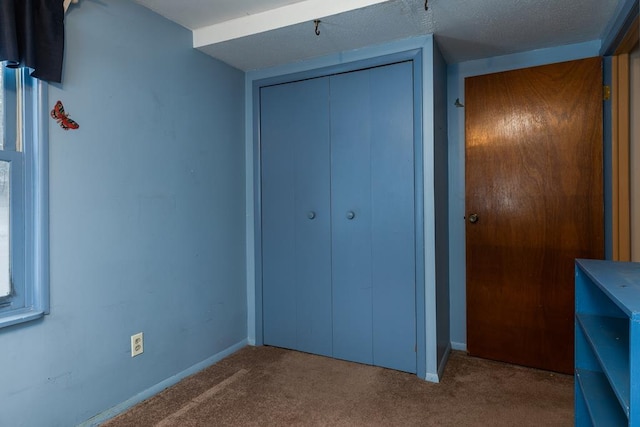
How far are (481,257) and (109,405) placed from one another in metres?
2.29

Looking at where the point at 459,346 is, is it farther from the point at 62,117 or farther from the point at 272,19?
the point at 62,117

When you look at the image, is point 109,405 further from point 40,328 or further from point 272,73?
point 272,73

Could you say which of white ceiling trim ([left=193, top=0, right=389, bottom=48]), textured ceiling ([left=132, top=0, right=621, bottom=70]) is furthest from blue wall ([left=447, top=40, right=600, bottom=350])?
white ceiling trim ([left=193, top=0, right=389, bottom=48])

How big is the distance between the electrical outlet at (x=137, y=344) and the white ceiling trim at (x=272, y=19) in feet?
5.63

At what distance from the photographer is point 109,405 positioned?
1.84 m

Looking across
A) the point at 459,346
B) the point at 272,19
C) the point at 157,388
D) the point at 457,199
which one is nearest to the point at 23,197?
the point at 157,388

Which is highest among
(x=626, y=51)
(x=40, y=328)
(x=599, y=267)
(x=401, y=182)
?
(x=626, y=51)

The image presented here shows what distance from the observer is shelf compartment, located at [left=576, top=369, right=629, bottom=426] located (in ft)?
4.11

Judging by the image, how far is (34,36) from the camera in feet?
4.94

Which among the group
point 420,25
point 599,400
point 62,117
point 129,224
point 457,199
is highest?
point 420,25

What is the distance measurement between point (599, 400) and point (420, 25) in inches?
74.8

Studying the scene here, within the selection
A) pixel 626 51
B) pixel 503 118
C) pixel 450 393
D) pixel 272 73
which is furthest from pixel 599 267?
pixel 272 73

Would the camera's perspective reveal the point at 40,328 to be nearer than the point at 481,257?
Yes

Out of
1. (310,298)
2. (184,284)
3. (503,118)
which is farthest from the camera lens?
(310,298)
